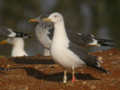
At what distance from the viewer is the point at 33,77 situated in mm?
6867

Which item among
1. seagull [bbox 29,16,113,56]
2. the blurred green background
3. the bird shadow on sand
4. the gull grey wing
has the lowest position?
the bird shadow on sand

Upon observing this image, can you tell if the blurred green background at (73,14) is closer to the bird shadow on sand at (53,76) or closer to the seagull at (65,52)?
the bird shadow on sand at (53,76)

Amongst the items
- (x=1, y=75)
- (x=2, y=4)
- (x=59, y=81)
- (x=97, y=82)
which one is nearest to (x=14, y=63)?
(x=1, y=75)

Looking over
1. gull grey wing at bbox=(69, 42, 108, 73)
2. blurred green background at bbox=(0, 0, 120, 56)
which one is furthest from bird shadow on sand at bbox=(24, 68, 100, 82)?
blurred green background at bbox=(0, 0, 120, 56)

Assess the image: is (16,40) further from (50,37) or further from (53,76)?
(53,76)

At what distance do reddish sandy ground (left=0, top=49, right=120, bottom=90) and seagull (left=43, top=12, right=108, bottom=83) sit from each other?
279mm

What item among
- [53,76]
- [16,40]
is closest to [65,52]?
[53,76]

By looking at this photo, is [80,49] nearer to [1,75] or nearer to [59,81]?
[59,81]

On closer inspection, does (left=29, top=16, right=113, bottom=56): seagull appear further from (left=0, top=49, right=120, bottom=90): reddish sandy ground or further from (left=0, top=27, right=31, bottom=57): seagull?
(left=0, top=27, right=31, bottom=57): seagull

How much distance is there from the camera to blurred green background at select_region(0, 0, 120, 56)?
15812 millimetres

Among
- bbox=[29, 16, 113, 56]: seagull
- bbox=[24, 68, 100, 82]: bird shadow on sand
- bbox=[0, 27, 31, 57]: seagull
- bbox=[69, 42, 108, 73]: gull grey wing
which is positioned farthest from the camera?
bbox=[0, 27, 31, 57]: seagull

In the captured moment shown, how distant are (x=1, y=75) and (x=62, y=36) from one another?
1458 millimetres

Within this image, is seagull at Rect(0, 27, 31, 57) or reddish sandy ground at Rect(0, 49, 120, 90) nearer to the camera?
reddish sandy ground at Rect(0, 49, 120, 90)

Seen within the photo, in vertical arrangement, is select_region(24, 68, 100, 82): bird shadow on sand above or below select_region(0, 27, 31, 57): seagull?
below
